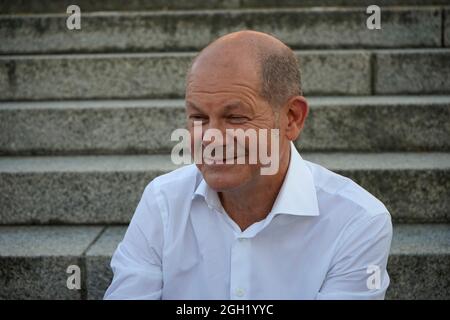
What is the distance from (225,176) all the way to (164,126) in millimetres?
1526

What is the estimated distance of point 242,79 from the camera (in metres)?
1.68

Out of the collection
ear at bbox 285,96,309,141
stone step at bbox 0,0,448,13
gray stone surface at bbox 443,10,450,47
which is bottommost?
ear at bbox 285,96,309,141

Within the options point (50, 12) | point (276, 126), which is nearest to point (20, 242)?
point (276, 126)

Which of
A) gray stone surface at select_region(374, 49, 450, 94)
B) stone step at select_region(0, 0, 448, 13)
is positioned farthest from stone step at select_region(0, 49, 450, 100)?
stone step at select_region(0, 0, 448, 13)

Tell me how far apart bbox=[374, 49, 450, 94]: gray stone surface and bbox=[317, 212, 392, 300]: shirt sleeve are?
1.96 meters

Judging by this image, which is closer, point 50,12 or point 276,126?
point 276,126

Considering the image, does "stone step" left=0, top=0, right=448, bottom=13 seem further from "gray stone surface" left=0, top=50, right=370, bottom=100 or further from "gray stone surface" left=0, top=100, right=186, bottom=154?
"gray stone surface" left=0, top=100, right=186, bottom=154

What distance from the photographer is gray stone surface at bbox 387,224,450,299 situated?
8.14ft

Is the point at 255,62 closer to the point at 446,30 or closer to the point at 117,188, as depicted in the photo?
the point at 117,188

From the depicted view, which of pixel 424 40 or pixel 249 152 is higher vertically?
pixel 424 40

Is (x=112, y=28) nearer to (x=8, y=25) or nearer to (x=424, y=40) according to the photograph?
(x=8, y=25)

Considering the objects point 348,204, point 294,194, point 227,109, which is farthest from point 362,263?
point 227,109

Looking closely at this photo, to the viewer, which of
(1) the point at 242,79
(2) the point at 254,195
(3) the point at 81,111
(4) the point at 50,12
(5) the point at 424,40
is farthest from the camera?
(4) the point at 50,12

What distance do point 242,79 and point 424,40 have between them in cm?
268
